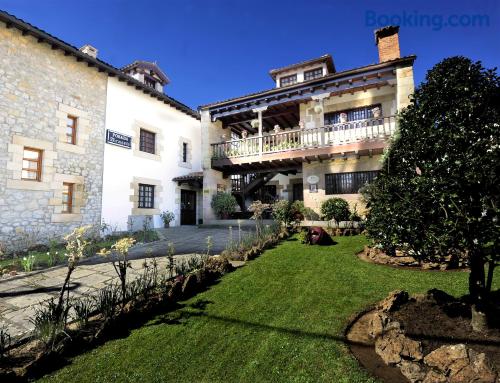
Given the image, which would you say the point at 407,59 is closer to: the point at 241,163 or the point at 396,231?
the point at 241,163

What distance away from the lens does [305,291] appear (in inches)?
188

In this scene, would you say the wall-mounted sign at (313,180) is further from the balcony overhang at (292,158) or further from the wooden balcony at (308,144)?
the wooden balcony at (308,144)

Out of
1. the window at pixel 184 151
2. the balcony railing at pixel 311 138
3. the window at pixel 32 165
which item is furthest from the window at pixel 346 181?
the window at pixel 32 165

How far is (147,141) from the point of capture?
13.7 meters

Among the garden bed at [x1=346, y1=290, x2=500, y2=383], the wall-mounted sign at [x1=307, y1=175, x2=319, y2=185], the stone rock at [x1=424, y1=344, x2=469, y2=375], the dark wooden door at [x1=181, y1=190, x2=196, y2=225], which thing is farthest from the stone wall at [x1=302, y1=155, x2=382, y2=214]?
the stone rock at [x1=424, y1=344, x2=469, y2=375]

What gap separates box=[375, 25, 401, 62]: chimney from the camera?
11938 millimetres

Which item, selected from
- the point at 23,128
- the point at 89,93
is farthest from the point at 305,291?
the point at 89,93

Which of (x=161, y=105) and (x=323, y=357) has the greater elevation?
(x=161, y=105)

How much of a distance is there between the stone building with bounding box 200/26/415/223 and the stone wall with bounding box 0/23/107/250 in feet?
17.6

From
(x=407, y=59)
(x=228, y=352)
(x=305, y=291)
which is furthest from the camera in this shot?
(x=407, y=59)

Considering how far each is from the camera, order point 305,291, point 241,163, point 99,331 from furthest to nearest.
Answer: point 241,163 < point 305,291 < point 99,331

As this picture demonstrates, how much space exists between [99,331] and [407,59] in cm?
1257

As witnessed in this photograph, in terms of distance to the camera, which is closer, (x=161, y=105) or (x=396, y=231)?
(x=396, y=231)

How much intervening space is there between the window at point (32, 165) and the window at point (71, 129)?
1215mm
